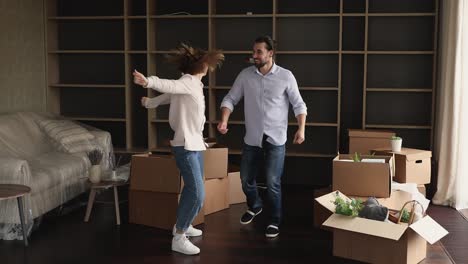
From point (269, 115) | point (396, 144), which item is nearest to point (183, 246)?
point (269, 115)

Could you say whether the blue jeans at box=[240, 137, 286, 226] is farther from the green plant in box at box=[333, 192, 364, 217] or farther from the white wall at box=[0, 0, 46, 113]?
the white wall at box=[0, 0, 46, 113]

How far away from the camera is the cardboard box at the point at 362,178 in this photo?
4.28 meters

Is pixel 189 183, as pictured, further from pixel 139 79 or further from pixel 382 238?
pixel 382 238

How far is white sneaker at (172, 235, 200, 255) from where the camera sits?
3971mm

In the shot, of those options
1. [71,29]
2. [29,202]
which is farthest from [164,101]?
[71,29]

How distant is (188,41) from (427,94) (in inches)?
96.3

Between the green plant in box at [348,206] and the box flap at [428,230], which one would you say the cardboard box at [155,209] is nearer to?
the green plant in box at [348,206]

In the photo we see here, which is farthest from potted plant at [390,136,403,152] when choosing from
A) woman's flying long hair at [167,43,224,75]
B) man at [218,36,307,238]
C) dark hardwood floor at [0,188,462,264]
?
woman's flying long hair at [167,43,224,75]

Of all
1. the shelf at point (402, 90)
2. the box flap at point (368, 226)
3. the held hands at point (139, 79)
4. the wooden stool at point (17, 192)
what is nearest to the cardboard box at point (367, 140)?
the shelf at point (402, 90)

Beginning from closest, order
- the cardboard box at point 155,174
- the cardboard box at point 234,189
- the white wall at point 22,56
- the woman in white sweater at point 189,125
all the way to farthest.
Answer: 1. the woman in white sweater at point 189,125
2. the cardboard box at point 155,174
3. the cardboard box at point 234,189
4. the white wall at point 22,56

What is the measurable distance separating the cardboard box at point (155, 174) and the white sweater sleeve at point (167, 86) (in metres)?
0.85

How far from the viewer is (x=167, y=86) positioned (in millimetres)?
3613

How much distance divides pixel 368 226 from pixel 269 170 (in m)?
0.90

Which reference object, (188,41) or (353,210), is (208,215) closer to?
(353,210)
